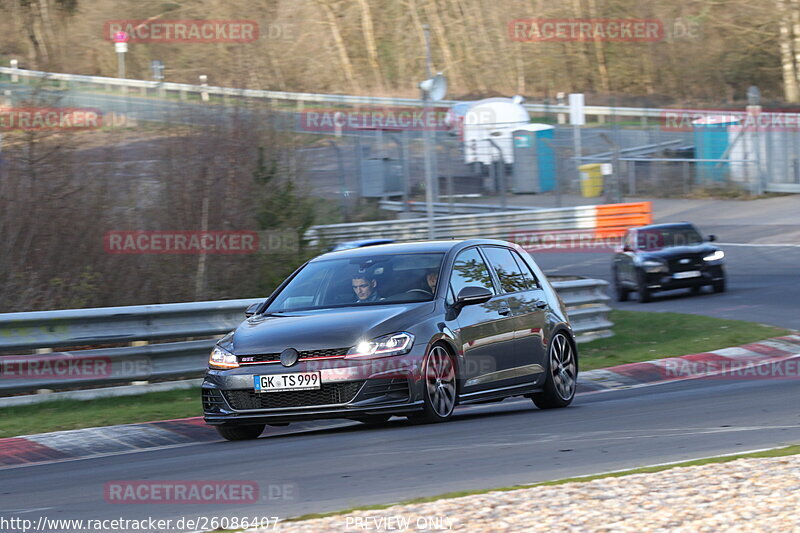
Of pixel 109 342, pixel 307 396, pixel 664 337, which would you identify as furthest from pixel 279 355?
pixel 664 337

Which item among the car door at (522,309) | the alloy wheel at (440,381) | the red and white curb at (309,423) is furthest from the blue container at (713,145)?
the alloy wheel at (440,381)

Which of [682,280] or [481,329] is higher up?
[481,329]

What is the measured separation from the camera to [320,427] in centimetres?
1068

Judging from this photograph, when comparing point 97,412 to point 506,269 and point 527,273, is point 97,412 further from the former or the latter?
point 527,273

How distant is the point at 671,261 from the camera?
23.7 metres

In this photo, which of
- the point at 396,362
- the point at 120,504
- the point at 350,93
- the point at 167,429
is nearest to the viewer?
the point at 120,504

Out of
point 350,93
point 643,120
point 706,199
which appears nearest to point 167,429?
point 706,199

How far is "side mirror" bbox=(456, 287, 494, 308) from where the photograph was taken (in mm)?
9828

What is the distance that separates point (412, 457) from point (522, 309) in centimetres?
323

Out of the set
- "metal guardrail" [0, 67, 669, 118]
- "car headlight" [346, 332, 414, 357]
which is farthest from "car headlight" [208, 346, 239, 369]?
"metal guardrail" [0, 67, 669, 118]

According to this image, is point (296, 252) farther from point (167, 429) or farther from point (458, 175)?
point (458, 175)

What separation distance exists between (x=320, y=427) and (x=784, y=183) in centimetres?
3241

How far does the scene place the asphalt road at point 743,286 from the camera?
20.5 metres

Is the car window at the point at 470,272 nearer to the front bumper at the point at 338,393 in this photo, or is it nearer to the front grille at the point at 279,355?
the front bumper at the point at 338,393
